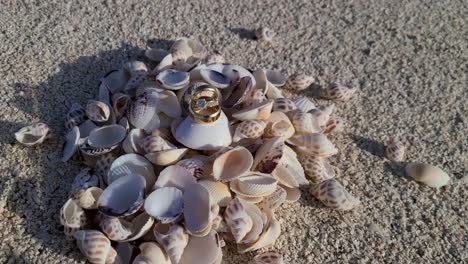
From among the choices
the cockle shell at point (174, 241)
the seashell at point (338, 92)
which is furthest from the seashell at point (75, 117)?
the seashell at point (338, 92)

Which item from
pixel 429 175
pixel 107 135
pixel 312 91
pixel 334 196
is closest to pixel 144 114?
pixel 107 135

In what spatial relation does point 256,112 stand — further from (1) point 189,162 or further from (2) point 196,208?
(2) point 196,208

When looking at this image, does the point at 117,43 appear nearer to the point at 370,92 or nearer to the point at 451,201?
the point at 370,92

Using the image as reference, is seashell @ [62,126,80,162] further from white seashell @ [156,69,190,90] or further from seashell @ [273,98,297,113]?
seashell @ [273,98,297,113]

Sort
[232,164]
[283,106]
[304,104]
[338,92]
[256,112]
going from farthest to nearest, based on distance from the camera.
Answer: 1. [338,92]
2. [304,104]
3. [283,106]
4. [256,112]
5. [232,164]

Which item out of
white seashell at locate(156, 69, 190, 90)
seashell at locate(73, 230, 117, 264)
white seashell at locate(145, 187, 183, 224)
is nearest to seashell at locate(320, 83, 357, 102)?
white seashell at locate(156, 69, 190, 90)

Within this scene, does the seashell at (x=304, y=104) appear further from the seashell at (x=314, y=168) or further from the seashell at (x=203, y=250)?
the seashell at (x=203, y=250)

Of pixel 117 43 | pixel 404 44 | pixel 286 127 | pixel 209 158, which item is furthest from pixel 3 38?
pixel 404 44
